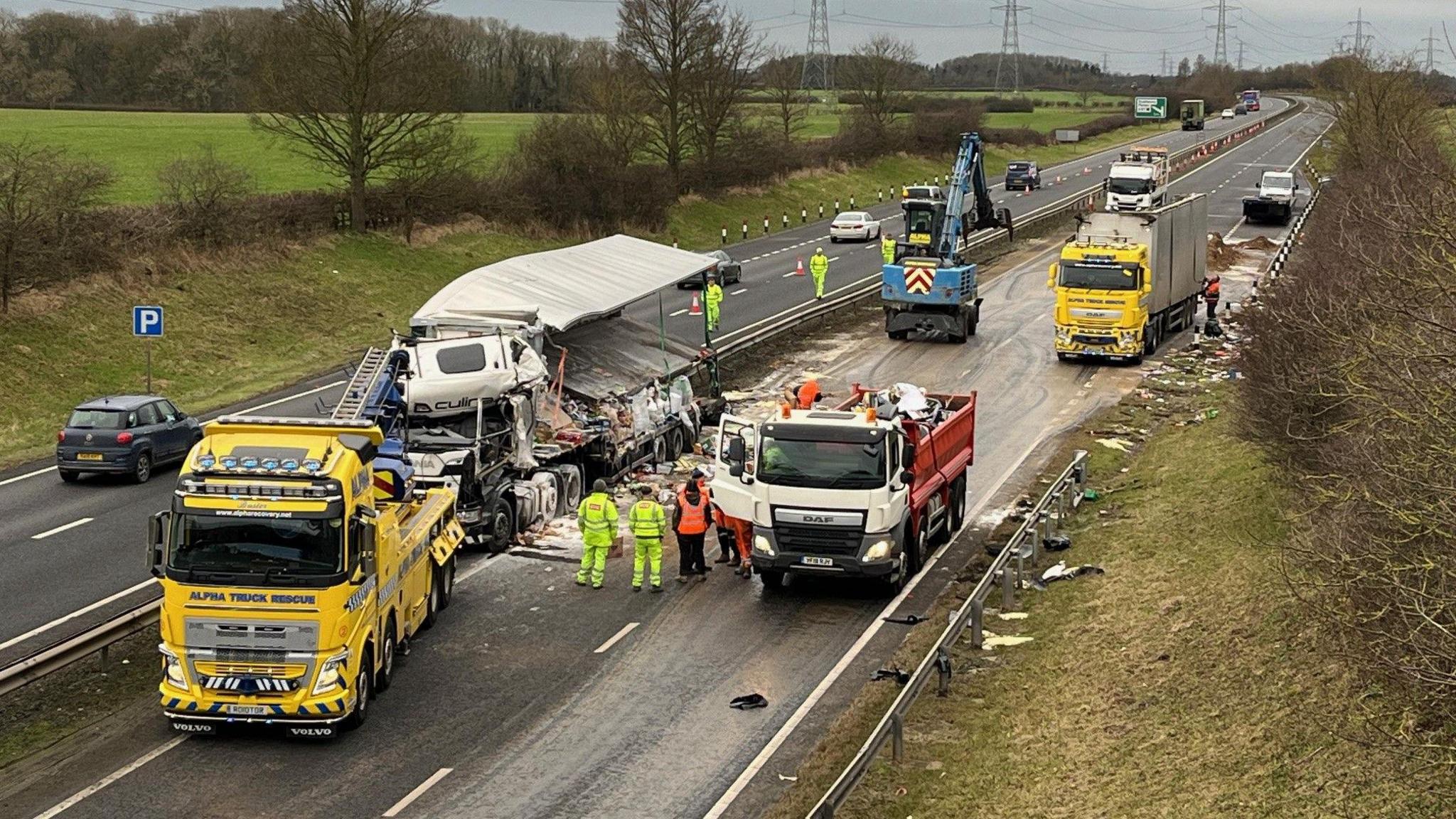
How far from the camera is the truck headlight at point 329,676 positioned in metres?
14.7

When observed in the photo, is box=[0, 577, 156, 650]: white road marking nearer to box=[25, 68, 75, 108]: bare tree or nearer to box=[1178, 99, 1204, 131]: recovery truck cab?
box=[25, 68, 75, 108]: bare tree

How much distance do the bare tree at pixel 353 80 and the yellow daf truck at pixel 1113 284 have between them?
75.0 ft

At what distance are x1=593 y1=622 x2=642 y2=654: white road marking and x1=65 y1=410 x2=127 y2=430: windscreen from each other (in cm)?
1185

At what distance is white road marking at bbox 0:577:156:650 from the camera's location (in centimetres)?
1798

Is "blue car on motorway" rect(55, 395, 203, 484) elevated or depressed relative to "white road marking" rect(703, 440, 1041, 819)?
elevated

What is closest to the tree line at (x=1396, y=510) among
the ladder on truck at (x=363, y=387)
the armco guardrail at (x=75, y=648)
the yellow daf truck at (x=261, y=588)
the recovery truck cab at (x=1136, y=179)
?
the yellow daf truck at (x=261, y=588)

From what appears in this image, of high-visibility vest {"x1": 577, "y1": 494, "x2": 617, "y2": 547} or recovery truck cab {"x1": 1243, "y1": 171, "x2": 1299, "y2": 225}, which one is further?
recovery truck cab {"x1": 1243, "y1": 171, "x2": 1299, "y2": 225}

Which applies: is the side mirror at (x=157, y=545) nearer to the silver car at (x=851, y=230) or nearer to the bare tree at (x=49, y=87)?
the silver car at (x=851, y=230)

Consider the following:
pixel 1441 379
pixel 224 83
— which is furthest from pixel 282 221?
pixel 224 83

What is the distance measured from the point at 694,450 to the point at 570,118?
35.7 metres

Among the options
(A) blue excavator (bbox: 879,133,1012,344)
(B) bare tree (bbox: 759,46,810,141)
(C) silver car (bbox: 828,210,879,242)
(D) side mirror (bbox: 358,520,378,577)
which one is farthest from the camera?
(B) bare tree (bbox: 759,46,810,141)

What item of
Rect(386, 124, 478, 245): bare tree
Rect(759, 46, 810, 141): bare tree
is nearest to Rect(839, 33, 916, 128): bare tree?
Rect(759, 46, 810, 141): bare tree

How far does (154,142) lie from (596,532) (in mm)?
57553

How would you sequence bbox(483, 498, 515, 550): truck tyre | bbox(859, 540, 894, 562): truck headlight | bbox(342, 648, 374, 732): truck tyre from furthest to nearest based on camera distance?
bbox(483, 498, 515, 550): truck tyre < bbox(859, 540, 894, 562): truck headlight < bbox(342, 648, 374, 732): truck tyre
